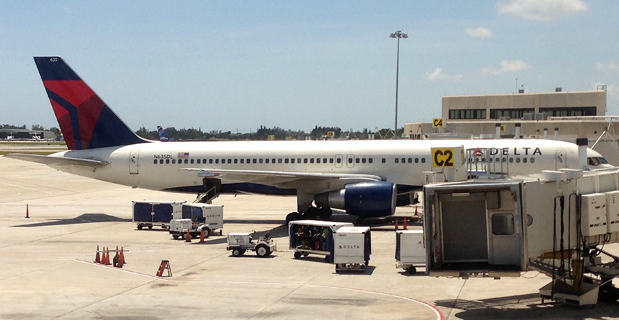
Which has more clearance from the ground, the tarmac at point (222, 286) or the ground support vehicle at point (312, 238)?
the ground support vehicle at point (312, 238)

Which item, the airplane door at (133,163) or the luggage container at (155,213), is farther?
the airplane door at (133,163)

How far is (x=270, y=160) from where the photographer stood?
3794 cm

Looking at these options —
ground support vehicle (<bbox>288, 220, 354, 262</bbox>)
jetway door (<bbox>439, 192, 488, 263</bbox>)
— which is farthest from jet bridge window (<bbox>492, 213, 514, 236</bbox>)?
ground support vehicle (<bbox>288, 220, 354, 262</bbox>)

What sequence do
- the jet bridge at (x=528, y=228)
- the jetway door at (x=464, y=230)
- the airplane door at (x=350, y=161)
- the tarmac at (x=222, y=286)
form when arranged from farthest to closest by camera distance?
the airplane door at (x=350, y=161), the jetway door at (x=464, y=230), the tarmac at (x=222, y=286), the jet bridge at (x=528, y=228)

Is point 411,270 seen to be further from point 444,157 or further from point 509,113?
point 509,113

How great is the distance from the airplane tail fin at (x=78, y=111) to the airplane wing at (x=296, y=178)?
8.16 metres

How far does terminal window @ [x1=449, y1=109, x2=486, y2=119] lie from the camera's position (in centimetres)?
9031

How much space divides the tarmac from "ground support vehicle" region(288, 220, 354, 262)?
1.52 feet

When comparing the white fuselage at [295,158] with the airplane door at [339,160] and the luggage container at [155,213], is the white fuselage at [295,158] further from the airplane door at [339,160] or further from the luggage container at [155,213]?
the luggage container at [155,213]

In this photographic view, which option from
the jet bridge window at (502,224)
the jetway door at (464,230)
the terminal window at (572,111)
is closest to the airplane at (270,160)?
the jetway door at (464,230)

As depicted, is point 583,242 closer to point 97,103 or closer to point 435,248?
point 435,248

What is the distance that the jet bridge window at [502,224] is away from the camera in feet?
57.6

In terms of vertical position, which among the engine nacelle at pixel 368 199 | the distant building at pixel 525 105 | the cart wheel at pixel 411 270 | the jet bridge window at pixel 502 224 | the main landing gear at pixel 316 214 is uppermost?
the distant building at pixel 525 105

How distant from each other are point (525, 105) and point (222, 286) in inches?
2858
